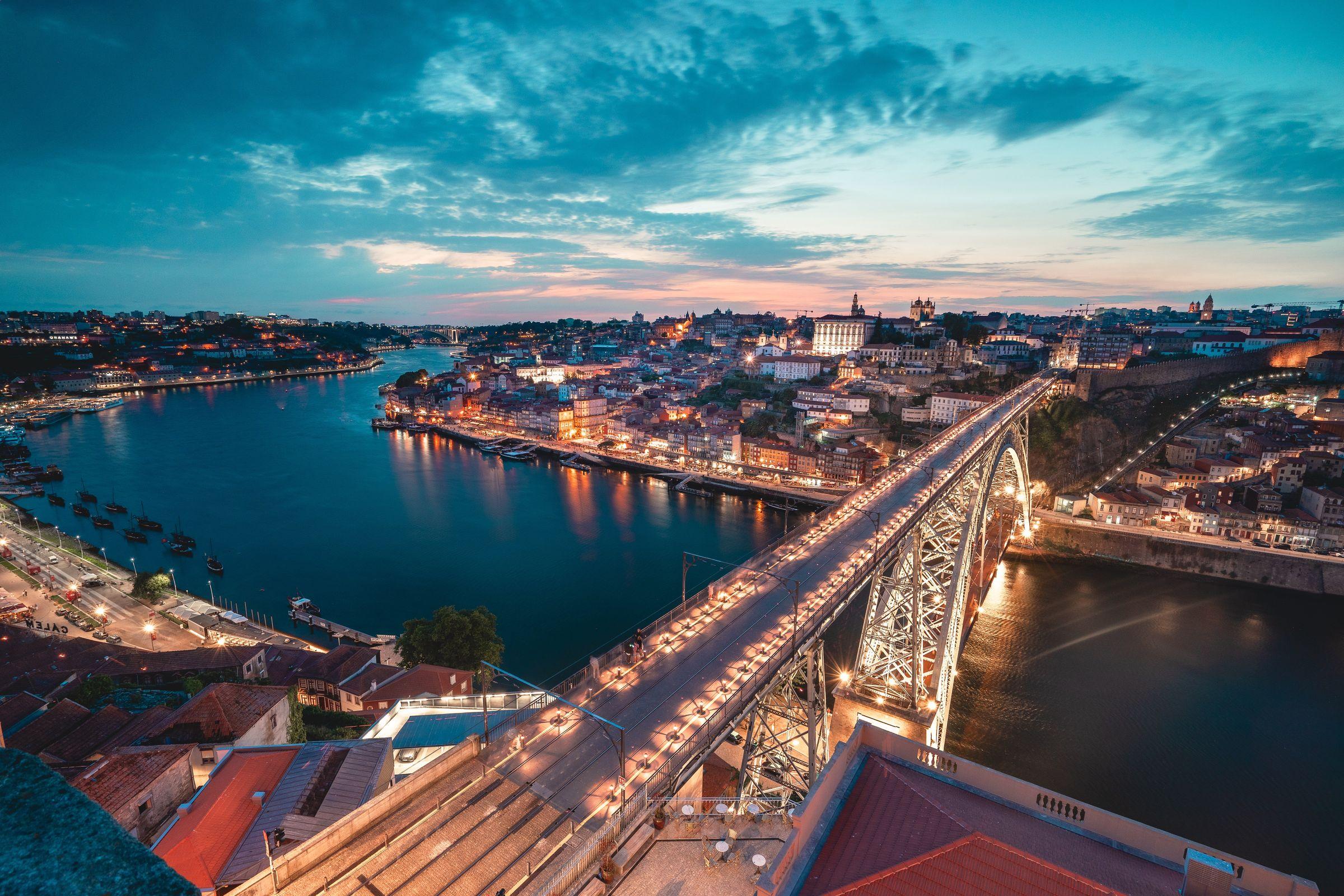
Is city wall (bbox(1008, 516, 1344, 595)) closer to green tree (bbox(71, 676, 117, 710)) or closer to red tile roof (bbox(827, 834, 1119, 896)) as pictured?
red tile roof (bbox(827, 834, 1119, 896))

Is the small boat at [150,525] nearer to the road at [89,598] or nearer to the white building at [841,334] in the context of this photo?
the road at [89,598]

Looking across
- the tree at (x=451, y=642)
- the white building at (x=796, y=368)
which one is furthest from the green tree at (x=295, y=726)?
the white building at (x=796, y=368)

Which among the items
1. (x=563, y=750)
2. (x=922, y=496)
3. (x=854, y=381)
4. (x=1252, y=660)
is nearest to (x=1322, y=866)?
(x=1252, y=660)

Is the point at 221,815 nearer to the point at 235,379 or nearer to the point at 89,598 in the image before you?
the point at 89,598

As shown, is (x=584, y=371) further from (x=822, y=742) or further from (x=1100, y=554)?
(x=822, y=742)

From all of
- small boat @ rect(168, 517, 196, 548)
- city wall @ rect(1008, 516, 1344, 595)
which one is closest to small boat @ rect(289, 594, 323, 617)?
small boat @ rect(168, 517, 196, 548)
